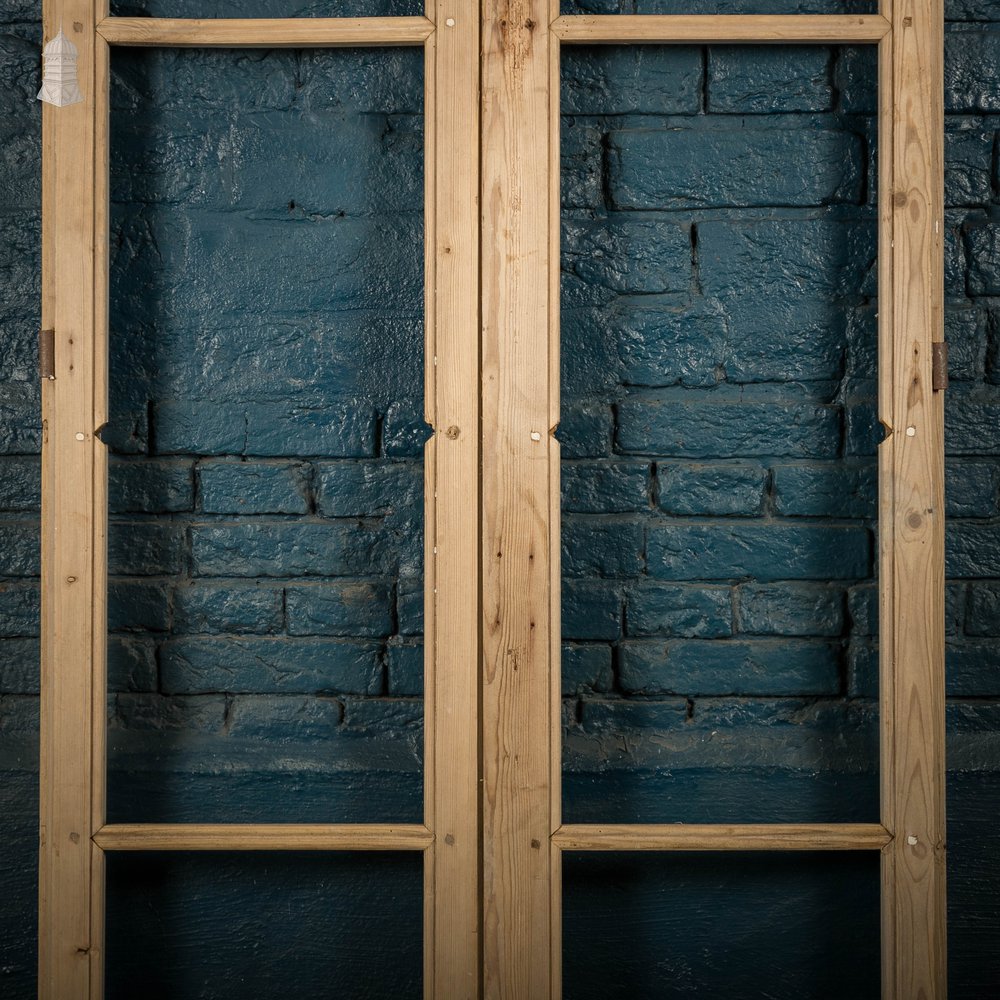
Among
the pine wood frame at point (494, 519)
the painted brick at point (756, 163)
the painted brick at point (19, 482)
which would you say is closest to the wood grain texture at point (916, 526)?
the pine wood frame at point (494, 519)

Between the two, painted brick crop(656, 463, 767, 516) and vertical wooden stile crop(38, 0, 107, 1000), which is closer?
vertical wooden stile crop(38, 0, 107, 1000)

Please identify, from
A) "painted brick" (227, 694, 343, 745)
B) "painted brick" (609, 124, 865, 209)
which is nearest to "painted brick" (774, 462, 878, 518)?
"painted brick" (609, 124, 865, 209)

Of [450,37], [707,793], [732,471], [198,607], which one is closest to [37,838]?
[198,607]

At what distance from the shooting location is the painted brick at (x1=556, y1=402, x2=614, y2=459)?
135 cm

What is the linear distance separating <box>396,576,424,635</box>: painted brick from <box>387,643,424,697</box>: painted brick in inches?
1.0

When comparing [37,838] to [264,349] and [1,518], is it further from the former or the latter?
[264,349]

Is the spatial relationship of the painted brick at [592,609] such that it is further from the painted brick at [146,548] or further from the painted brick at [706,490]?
the painted brick at [146,548]

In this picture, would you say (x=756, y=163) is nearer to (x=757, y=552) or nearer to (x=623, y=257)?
(x=623, y=257)

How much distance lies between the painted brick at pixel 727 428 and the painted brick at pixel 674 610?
8.1 inches

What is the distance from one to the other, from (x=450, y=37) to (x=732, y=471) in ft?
2.41

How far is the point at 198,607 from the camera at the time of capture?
4.47 ft

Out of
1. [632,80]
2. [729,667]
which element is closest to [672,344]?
[632,80]

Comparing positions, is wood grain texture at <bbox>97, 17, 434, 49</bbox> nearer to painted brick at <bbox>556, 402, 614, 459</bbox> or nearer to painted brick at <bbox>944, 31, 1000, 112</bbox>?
painted brick at <bbox>556, 402, 614, 459</bbox>

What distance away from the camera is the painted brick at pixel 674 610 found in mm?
1354
